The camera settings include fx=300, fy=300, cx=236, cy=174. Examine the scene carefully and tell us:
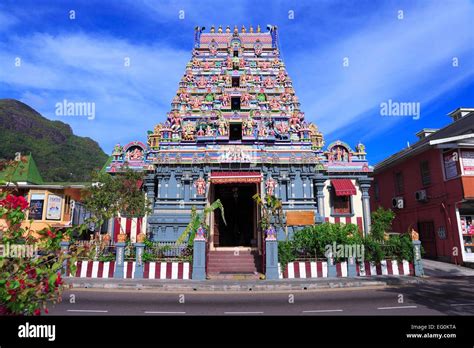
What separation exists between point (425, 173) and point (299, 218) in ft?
34.6

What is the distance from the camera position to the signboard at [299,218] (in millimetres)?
19859

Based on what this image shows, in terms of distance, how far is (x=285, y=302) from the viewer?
10734 millimetres

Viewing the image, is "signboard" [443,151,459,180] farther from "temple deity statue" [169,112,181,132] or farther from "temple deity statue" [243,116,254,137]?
"temple deity statue" [169,112,181,132]

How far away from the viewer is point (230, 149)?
21203 mm

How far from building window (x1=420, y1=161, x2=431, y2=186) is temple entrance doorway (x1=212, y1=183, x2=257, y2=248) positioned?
41.3 ft

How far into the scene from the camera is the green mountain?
202 feet

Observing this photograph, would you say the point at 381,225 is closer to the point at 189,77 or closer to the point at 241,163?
the point at 241,163

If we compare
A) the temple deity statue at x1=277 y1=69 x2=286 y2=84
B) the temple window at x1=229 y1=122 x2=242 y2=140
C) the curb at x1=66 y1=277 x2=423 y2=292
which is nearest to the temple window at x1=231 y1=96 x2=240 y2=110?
the temple window at x1=229 y1=122 x2=242 y2=140

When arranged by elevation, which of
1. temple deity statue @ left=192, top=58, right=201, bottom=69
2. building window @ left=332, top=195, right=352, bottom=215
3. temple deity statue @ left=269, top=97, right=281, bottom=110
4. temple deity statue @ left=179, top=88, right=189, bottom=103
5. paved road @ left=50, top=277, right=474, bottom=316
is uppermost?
temple deity statue @ left=192, top=58, right=201, bottom=69

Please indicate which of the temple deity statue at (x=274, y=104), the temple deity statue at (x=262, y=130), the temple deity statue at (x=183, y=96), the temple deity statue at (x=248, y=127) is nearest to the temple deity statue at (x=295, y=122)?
the temple deity statue at (x=274, y=104)

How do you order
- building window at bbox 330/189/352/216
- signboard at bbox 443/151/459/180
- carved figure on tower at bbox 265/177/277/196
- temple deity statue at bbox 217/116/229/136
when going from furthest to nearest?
building window at bbox 330/189/352/216 < temple deity statue at bbox 217/116/229/136 < carved figure on tower at bbox 265/177/277/196 < signboard at bbox 443/151/459/180

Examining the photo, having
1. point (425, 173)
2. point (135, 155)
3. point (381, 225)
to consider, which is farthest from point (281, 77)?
point (381, 225)

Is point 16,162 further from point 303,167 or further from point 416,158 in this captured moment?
point 416,158
